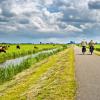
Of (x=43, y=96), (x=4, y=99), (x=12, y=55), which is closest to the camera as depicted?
(x=43, y=96)

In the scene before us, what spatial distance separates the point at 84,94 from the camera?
13500mm

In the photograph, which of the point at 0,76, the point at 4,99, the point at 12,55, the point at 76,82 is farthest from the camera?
the point at 12,55

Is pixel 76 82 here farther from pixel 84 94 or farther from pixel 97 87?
pixel 84 94

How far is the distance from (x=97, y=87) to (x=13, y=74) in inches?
554

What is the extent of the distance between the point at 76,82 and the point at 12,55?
153ft

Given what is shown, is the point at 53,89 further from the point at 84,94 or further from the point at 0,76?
the point at 0,76

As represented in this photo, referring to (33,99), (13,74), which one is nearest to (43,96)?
(33,99)

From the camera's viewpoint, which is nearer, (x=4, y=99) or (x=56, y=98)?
(x=56, y=98)

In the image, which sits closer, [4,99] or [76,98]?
[76,98]

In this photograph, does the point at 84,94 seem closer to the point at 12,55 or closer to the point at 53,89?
the point at 53,89

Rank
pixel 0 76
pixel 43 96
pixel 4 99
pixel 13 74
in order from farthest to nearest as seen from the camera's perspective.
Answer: pixel 13 74 < pixel 0 76 < pixel 4 99 < pixel 43 96

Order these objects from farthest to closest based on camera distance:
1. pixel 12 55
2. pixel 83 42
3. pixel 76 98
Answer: pixel 12 55 → pixel 83 42 → pixel 76 98

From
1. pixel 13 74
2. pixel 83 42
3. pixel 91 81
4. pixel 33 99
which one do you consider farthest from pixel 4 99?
pixel 83 42

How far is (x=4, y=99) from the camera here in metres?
15.0
